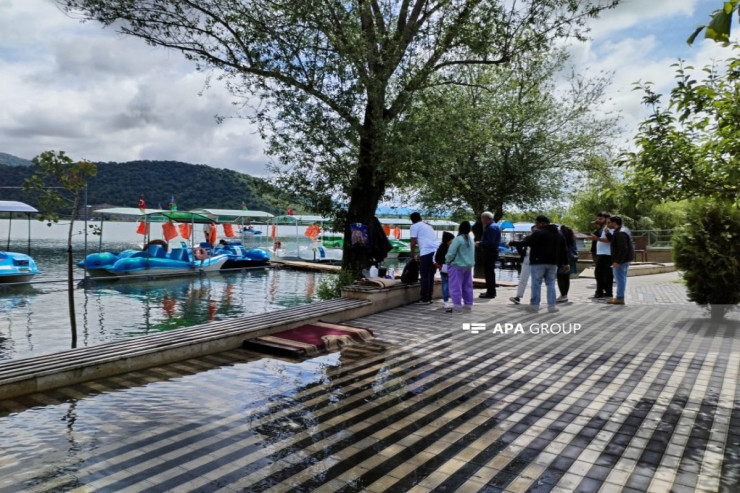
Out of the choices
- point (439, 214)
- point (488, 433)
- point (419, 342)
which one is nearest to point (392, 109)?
point (419, 342)

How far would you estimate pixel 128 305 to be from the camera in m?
16.0

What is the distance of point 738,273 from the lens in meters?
9.18

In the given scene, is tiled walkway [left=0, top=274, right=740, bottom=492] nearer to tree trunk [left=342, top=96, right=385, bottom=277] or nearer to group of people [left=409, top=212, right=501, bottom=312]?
group of people [left=409, top=212, right=501, bottom=312]

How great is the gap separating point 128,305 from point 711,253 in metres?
15.0

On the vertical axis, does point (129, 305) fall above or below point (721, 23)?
below

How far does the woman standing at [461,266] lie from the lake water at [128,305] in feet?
17.0

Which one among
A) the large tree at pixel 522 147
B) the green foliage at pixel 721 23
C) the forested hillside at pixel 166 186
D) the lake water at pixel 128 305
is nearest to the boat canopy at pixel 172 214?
the lake water at pixel 128 305

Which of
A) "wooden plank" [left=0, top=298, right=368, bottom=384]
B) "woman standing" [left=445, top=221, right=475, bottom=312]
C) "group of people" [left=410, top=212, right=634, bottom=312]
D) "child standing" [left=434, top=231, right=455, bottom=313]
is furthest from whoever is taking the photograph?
"child standing" [left=434, top=231, right=455, bottom=313]

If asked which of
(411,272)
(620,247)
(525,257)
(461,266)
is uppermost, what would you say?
(620,247)

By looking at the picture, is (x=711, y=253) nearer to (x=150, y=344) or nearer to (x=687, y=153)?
(x=687, y=153)

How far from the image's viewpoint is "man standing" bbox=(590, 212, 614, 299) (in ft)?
39.4

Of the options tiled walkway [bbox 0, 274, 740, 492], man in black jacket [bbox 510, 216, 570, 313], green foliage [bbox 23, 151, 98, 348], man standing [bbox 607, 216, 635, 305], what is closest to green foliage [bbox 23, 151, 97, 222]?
green foliage [bbox 23, 151, 98, 348]

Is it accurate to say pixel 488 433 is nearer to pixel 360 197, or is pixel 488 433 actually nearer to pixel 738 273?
pixel 738 273

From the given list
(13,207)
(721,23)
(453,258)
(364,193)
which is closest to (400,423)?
(721,23)
